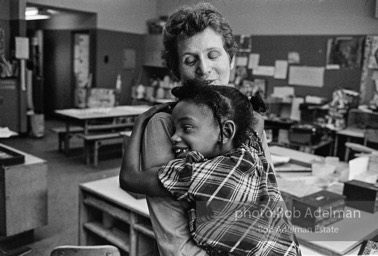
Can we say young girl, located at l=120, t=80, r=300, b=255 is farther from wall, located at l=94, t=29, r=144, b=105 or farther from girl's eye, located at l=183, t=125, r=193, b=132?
wall, located at l=94, t=29, r=144, b=105

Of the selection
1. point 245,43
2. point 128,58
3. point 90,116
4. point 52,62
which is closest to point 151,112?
point 90,116

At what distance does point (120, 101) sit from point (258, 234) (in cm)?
771

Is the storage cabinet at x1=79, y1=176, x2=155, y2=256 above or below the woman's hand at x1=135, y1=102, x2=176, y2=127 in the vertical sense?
below

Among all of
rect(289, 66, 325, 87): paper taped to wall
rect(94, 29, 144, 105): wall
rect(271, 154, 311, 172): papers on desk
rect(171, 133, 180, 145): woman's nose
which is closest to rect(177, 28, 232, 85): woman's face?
rect(171, 133, 180, 145): woman's nose

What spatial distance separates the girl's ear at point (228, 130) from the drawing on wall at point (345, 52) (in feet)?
16.1

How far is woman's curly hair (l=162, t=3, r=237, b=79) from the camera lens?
43.2 inches

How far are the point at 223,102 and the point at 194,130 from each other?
0.11m

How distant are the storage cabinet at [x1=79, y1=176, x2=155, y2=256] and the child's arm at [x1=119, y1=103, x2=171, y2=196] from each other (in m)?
1.10

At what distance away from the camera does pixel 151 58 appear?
8477 mm

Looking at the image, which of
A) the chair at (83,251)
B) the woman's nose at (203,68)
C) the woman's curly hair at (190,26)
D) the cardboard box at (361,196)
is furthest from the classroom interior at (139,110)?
the chair at (83,251)

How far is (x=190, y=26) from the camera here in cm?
110

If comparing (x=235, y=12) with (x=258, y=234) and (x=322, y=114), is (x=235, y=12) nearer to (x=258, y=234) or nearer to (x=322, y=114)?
(x=258, y=234)

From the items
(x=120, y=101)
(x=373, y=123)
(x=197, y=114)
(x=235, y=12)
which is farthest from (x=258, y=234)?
(x=120, y=101)

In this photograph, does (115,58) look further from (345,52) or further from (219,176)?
(219,176)
